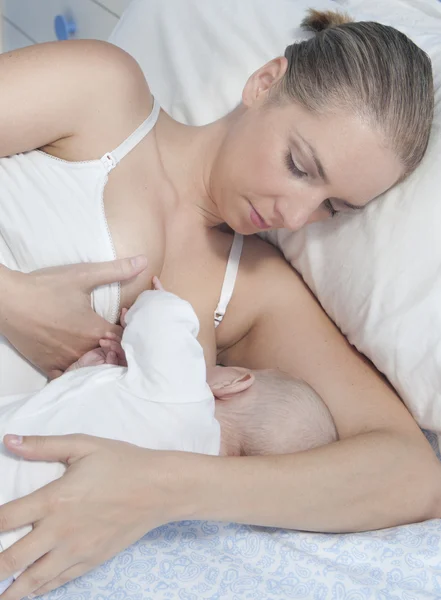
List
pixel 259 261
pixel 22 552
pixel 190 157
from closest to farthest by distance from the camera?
pixel 22 552 < pixel 190 157 < pixel 259 261

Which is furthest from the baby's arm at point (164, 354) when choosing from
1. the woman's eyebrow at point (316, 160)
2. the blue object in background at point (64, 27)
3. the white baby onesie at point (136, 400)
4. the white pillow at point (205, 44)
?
the blue object in background at point (64, 27)

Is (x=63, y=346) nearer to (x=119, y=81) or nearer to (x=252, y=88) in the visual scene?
(x=119, y=81)

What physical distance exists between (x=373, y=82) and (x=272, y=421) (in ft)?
2.11

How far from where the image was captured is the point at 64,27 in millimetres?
3049

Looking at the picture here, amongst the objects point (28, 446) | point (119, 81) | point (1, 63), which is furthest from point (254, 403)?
point (1, 63)

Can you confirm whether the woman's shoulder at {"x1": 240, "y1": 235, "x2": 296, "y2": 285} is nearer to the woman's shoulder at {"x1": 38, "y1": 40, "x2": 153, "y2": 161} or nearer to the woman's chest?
the woman's chest

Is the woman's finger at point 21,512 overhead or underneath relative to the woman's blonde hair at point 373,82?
underneath

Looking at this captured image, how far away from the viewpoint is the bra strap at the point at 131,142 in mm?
1433

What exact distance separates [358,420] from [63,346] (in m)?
0.59

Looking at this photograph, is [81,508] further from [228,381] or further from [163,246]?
[163,246]

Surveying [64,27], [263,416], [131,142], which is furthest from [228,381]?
[64,27]

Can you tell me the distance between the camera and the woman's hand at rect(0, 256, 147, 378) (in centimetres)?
133

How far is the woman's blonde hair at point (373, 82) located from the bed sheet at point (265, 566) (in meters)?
0.71

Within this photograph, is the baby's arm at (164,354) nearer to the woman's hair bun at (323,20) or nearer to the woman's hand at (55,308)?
the woman's hand at (55,308)
